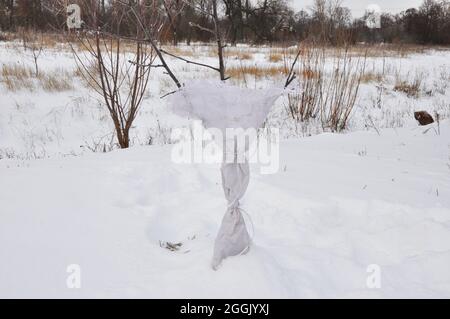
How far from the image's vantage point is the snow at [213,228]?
157 centimetres

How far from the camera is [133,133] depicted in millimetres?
6285

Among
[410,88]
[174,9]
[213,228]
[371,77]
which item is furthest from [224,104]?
[371,77]

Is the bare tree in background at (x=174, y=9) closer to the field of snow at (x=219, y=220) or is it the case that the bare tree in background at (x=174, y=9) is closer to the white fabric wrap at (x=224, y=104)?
the white fabric wrap at (x=224, y=104)

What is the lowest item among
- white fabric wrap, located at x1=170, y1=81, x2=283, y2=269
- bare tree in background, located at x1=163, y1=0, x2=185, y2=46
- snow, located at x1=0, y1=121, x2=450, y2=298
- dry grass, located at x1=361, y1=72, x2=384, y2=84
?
snow, located at x1=0, y1=121, x2=450, y2=298

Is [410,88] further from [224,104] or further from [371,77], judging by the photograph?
[224,104]

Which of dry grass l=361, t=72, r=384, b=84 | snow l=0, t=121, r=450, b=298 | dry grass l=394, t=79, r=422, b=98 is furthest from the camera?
dry grass l=361, t=72, r=384, b=84

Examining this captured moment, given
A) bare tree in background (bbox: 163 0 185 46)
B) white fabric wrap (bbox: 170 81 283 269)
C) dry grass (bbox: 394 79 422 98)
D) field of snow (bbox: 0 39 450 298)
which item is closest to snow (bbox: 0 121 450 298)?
field of snow (bbox: 0 39 450 298)

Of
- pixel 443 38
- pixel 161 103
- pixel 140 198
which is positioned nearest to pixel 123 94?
pixel 161 103

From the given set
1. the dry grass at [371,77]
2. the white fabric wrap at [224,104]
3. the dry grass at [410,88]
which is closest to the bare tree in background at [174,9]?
the white fabric wrap at [224,104]

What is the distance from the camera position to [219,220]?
2240 mm

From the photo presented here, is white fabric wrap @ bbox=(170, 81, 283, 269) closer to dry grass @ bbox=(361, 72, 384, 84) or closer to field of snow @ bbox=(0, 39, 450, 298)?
field of snow @ bbox=(0, 39, 450, 298)

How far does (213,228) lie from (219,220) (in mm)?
99

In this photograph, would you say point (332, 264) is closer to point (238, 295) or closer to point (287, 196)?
point (238, 295)

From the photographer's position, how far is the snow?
62.0 inches
